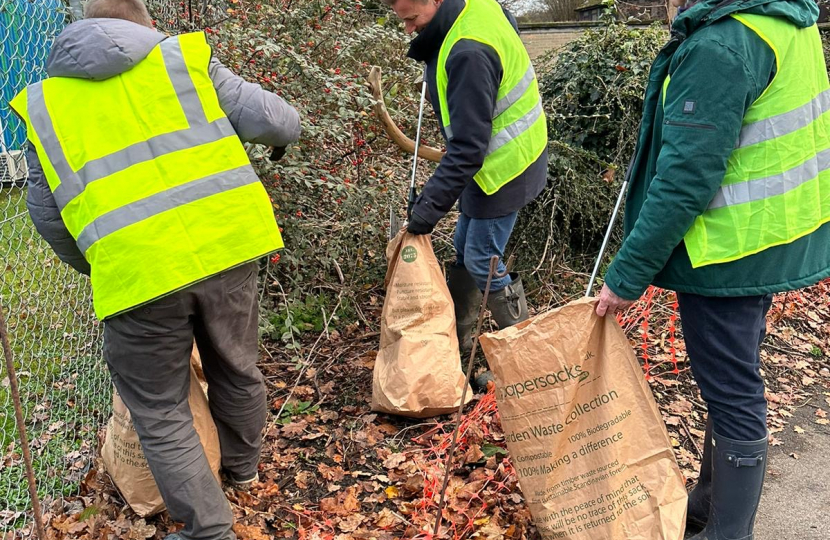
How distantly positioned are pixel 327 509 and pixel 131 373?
999 mm

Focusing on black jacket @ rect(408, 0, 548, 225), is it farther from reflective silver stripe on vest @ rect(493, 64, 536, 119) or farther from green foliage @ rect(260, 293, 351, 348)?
green foliage @ rect(260, 293, 351, 348)

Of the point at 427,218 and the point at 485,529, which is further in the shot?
the point at 427,218

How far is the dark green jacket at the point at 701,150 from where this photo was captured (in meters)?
1.68

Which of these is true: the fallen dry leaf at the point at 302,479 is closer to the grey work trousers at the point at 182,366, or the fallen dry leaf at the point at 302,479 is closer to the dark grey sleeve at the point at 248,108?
the grey work trousers at the point at 182,366

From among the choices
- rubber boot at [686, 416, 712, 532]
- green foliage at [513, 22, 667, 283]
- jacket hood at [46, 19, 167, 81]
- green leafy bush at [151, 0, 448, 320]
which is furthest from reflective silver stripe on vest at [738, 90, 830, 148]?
green foliage at [513, 22, 667, 283]

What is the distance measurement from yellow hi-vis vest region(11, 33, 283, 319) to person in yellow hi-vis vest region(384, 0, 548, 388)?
3.46ft

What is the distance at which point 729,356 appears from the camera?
192 centimetres

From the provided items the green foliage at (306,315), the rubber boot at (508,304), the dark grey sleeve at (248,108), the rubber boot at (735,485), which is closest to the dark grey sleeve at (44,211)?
the dark grey sleeve at (248,108)

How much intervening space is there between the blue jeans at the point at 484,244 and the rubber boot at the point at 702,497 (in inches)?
47.2

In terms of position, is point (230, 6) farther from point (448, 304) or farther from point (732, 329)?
point (732, 329)

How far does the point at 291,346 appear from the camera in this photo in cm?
362

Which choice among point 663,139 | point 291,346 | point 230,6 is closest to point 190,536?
point 291,346

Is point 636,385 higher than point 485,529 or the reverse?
higher

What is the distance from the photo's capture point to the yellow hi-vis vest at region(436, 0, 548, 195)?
9.04ft
